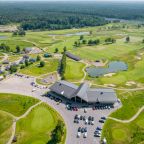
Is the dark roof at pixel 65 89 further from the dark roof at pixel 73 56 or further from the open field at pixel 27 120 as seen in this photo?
the dark roof at pixel 73 56

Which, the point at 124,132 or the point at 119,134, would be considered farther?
the point at 124,132

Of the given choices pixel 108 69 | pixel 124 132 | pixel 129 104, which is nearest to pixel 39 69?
pixel 108 69

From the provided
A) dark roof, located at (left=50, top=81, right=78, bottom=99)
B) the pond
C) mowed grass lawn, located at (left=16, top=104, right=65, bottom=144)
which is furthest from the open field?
the pond

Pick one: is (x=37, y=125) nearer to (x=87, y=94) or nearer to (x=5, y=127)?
(x=5, y=127)

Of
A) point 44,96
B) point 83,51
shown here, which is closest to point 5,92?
point 44,96

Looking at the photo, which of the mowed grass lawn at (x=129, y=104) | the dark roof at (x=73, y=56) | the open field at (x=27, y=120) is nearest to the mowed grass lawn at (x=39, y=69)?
the dark roof at (x=73, y=56)
